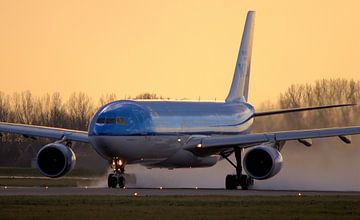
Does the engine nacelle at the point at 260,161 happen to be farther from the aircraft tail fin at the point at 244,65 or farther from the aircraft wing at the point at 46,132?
the aircraft tail fin at the point at 244,65

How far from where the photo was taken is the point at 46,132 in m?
67.3

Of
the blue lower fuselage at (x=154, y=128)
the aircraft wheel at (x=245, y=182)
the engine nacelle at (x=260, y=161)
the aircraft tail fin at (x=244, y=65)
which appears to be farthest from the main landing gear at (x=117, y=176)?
the aircraft tail fin at (x=244, y=65)

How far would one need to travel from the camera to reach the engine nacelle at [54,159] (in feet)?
210

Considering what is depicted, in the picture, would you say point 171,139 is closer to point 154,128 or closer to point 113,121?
point 154,128

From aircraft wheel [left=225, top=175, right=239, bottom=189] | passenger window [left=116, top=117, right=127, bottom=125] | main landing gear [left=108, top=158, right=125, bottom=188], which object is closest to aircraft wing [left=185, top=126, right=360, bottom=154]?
aircraft wheel [left=225, top=175, right=239, bottom=189]

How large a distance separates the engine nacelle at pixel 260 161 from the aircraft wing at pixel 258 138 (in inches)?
36.8

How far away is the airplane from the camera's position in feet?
204

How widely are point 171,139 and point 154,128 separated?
1579 mm

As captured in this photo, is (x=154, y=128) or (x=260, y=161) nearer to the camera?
(x=260, y=161)

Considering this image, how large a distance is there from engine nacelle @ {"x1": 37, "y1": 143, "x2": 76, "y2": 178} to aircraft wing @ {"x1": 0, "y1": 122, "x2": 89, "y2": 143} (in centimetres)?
191

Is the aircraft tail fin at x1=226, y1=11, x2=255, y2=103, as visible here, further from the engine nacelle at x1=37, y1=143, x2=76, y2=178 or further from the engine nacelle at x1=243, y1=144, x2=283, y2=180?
the engine nacelle at x1=37, y1=143, x2=76, y2=178

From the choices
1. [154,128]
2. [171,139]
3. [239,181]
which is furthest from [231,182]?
[154,128]

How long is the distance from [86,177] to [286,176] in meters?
19.6
